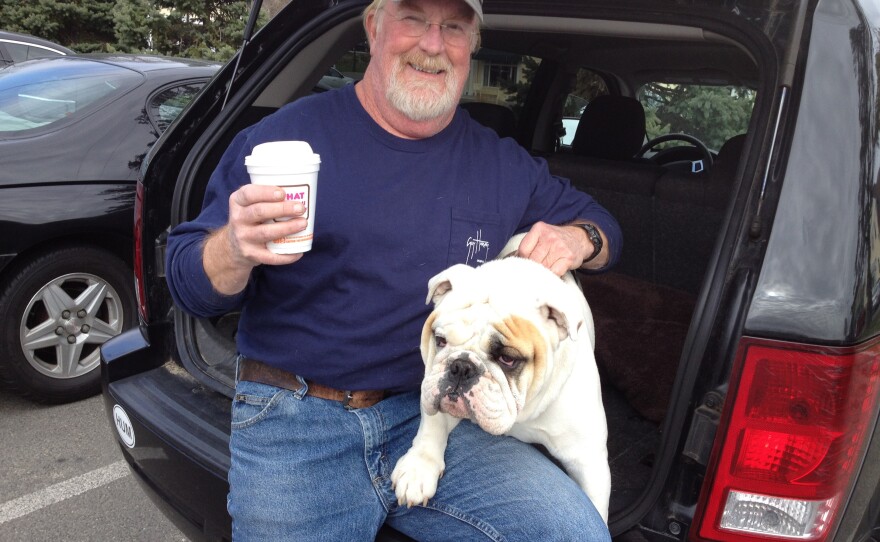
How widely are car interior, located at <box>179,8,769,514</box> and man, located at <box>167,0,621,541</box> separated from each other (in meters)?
0.39

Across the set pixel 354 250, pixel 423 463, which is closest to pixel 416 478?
pixel 423 463

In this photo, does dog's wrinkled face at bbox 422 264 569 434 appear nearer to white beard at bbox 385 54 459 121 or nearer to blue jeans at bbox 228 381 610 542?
blue jeans at bbox 228 381 610 542

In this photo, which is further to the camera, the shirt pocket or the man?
the shirt pocket

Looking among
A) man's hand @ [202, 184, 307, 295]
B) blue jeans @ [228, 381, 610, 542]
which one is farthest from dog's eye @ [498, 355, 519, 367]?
man's hand @ [202, 184, 307, 295]

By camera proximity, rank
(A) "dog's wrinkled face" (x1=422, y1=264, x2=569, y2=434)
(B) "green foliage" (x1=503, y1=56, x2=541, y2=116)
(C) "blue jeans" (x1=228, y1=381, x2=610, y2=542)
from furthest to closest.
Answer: (B) "green foliage" (x1=503, y1=56, x2=541, y2=116) → (C) "blue jeans" (x1=228, y1=381, x2=610, y2=542) → (A) "dog's wrinkled face" (x1=422, y1=264, x2=569, y2=434)

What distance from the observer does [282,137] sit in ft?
6.53

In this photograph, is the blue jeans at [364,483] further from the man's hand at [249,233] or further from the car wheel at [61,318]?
the car wheel at [61,318]

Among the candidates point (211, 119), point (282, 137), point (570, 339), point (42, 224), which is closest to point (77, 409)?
point (42, 224)

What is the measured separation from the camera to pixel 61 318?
12.7 feet

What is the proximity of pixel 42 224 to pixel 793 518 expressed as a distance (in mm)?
3606

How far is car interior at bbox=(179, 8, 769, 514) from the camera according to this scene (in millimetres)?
2568

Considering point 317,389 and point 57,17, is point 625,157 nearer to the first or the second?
point 317,389

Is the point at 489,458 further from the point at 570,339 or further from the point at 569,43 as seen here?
the point at 569,43

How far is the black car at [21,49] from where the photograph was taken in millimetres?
10242
